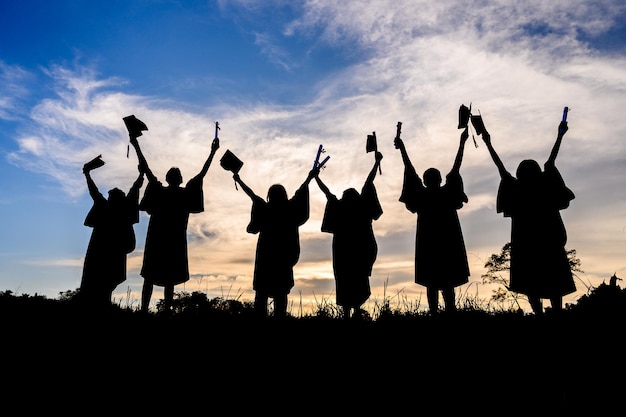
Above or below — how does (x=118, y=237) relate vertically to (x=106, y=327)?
above

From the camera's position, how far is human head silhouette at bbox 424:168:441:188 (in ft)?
29.6

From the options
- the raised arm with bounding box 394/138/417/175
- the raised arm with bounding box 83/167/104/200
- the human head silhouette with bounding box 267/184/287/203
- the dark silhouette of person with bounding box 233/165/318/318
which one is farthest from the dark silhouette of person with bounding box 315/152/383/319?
the raised arm with bounding box 83/167/104/200

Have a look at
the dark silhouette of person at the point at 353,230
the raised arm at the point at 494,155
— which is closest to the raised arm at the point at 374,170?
the dark silhouette of person at the point at 353,230

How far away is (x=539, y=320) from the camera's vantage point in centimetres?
676

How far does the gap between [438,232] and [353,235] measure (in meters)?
1.77

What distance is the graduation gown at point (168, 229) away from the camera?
9281 mm

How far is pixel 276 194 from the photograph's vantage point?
388 inches

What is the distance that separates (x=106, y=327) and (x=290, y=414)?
295 cm

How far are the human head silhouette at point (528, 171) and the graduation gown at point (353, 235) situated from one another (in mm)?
2604

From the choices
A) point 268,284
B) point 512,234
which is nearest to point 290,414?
point 268,284

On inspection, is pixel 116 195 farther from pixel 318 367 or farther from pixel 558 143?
pixel 558 143

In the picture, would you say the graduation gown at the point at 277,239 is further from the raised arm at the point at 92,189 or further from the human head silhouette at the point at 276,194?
the raised arm at the point at 92,189

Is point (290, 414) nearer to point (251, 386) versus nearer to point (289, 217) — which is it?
point (251, 386)

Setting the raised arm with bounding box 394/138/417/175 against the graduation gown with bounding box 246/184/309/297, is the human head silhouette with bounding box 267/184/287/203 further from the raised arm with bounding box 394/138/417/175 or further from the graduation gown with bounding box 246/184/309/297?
the raised arm with bounding box 394/138/417/175
